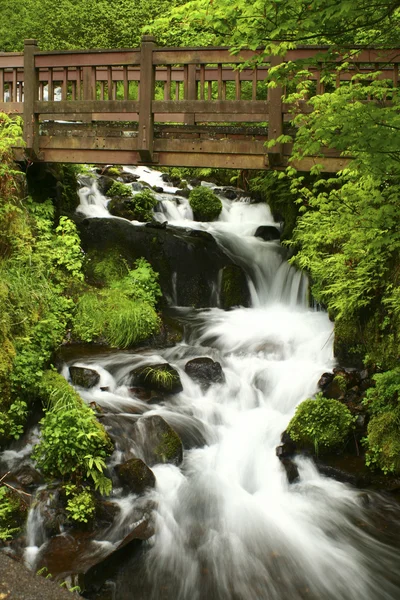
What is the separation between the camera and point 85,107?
30.3 ft

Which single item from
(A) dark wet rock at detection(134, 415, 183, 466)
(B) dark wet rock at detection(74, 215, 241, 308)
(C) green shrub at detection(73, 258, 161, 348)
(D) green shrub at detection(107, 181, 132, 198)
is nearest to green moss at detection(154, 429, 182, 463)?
(A) dark wet rock at detection(134, 415, 183, 466)

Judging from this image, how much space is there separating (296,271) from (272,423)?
4.67 meters

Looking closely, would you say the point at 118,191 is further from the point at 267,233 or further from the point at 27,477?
the point at 27,477

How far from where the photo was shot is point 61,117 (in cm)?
949

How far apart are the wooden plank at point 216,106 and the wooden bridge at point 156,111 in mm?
15

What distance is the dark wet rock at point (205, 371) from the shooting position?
8320 mm

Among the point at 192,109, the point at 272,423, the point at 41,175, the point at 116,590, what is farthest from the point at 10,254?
the point at 116,590

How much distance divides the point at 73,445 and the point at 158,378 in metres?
2.19

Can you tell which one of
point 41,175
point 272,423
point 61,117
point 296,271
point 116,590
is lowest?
point 116,590

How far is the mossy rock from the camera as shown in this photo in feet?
36.9

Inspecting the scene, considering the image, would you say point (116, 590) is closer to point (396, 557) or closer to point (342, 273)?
point (396, 557)

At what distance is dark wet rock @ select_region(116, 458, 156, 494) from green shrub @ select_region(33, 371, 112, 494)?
240mm

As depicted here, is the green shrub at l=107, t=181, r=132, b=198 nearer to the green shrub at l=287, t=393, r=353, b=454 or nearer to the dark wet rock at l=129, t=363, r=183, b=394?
the dark wet rock at l=129, t=363, r=183, b=394

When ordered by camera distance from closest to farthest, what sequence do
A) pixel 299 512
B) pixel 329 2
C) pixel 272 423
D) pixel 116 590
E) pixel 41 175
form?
pixel 329 2
pixel 116 590
pixel 299 512
pixel 272 423
pixel 41 175
